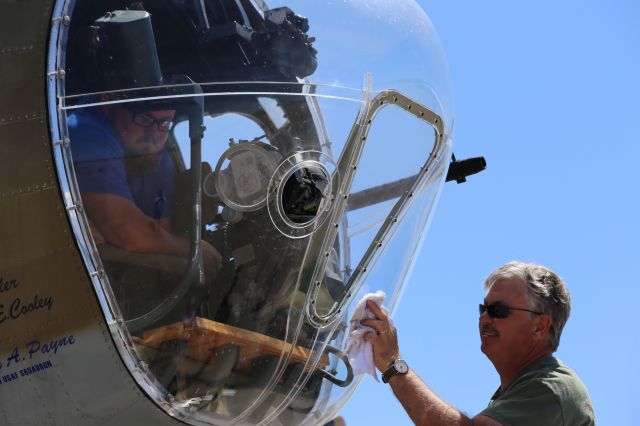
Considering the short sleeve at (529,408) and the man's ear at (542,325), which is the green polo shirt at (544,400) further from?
the man's ear at (542,325)

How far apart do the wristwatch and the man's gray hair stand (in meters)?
0.58

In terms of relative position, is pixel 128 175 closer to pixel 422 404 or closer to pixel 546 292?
→ pixel 422 404

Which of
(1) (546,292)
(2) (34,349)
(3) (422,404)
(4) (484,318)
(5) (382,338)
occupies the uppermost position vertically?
(1) (546,292)

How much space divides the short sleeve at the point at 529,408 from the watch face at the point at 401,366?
35 cm

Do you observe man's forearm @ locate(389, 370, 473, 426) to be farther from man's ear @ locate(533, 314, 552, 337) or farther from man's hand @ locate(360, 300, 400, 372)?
man's ear @ locate(533, 314, 552, 337)

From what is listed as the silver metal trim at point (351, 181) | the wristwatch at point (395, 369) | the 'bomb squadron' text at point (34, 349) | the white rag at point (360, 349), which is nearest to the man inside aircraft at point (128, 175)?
the 'bomb squadron' text at point (34, 349)

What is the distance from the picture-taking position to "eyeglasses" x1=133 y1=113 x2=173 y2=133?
3.73 metres

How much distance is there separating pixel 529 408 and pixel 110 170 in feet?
6.21

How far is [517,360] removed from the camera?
3.92m

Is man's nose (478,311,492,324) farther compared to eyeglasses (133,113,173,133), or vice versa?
man's nose (478,311,492,324)

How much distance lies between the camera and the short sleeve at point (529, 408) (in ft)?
11.7

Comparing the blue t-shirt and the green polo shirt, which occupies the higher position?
the blue t-shirt

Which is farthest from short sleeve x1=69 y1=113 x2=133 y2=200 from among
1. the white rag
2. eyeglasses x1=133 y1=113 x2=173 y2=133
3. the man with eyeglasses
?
the man with eyeglasses

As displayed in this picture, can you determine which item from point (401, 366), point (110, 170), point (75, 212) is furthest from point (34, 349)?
point (401, 366)
